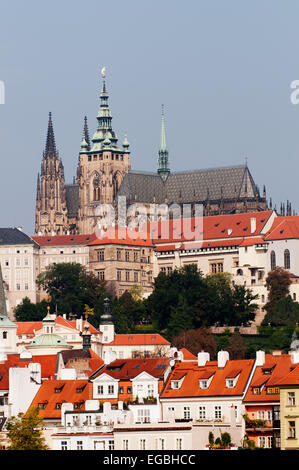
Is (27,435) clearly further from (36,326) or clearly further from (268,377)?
(36,326)

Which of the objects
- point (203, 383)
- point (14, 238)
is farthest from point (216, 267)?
point (203, 383)

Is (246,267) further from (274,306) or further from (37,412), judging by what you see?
(37,412)

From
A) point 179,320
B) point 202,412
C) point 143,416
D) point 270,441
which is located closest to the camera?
point 270,441

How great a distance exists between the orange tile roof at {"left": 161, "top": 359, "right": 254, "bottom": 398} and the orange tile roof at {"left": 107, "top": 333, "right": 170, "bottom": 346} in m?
66.1

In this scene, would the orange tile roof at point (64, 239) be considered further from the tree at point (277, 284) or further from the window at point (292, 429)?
the window at point (292, 429)

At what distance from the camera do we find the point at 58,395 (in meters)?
77.6

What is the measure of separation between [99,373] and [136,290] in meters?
89.6

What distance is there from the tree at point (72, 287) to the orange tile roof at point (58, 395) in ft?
276

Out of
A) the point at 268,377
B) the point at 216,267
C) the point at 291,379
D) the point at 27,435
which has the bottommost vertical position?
the point at 27,435

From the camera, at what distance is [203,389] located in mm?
72938

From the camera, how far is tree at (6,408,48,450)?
64812mm

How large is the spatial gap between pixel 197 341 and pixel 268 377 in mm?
64120

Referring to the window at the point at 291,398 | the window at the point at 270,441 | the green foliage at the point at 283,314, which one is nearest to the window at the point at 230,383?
the window at the point at 270,441
